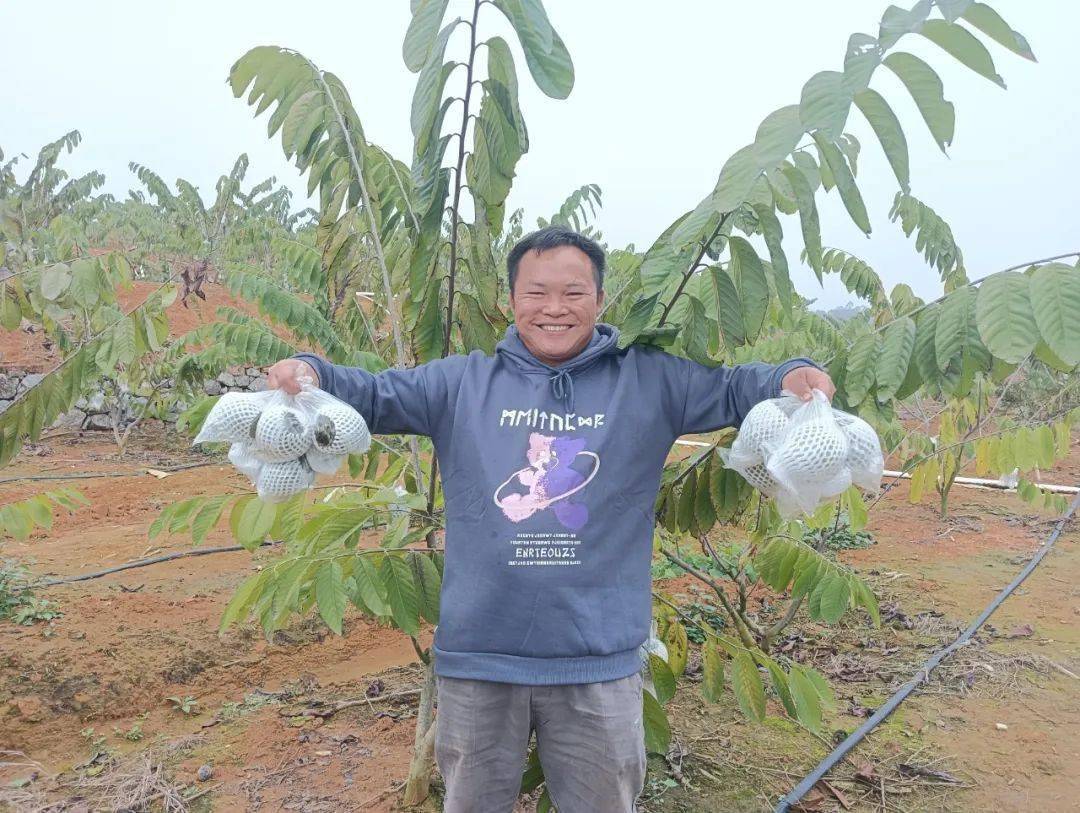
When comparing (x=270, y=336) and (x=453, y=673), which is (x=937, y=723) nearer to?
(x=453, y=673)

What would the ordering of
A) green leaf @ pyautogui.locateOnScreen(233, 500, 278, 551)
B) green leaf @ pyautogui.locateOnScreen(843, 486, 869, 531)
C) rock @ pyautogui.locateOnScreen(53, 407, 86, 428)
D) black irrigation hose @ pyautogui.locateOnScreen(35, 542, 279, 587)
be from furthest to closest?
rock @ pyautogui.locateOnScreen(53, 407, 86, 428) < green leaf @ pyautogui.locateOnScreen(843, 486, 869, 531) < black irrigation hose @ pyautogui.locateOnScreen(35, 542, 279, 587) < green leaf @ pyautogui.locateOnScreen(233, 500, 278, 551)

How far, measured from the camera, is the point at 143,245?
1778 centimetres

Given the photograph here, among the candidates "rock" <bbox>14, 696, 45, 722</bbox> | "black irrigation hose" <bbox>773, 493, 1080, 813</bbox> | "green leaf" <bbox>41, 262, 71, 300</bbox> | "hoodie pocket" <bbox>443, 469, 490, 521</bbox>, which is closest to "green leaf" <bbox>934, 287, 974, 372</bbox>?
"hoodie pocket" <bbox>443, 469, 490, 521</bbox>

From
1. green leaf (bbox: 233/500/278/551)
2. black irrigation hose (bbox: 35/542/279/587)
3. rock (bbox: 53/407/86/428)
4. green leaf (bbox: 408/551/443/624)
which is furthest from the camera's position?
rock (bbox: 53/407/86/428)

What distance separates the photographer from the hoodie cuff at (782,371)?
128 cm

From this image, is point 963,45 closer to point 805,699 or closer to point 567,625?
point 567,625

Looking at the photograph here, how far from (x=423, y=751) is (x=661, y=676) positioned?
2.44 ft

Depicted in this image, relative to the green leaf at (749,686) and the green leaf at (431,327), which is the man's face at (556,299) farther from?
the green leaf at (749,686)

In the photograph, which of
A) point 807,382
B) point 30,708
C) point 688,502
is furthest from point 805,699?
point 30,708

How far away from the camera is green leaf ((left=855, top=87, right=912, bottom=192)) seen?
3.51 feet

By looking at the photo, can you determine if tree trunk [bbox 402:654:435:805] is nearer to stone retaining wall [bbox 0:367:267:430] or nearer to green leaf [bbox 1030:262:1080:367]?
green leaf [bbox 1030:262:1080:367]

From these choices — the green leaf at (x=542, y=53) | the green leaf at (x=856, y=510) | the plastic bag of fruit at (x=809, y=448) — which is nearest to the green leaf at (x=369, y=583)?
the plastic bag of fruit at (x=809, y=448)

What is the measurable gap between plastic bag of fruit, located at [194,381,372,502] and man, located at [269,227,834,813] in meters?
0.05

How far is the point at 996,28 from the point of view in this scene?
920 mm
